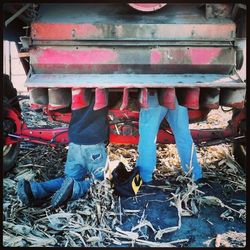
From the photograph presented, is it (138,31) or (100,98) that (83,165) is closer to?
(100,98)

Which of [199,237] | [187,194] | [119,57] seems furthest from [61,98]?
[199,237]

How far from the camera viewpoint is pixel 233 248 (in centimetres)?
223

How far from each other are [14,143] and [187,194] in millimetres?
1379

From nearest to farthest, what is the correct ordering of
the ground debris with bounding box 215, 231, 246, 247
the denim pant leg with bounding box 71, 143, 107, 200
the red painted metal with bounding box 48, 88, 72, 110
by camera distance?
the ground debris with bounding box 215, 231, 246, 247 < the red painted metal with bounding box 48, 88, 72, 110 < the denim pant leg with bounding box 71, 143, 107, 200

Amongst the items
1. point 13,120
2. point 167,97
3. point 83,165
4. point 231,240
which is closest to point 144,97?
point 167,97

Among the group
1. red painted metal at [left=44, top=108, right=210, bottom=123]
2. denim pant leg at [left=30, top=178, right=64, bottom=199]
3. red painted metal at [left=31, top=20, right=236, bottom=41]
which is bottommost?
denim pant leg at [left=30, top=178, right=64, bottom=199]

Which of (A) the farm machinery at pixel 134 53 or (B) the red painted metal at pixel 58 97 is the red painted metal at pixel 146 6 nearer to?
(A) the farm machinery at pixel 134 53

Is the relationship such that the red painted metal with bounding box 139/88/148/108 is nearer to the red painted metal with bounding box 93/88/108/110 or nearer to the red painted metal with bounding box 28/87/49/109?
the red painted metal with bounding box 93/88/108/110

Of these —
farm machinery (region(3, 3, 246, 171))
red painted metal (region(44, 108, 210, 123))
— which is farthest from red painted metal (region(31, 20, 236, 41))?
red painted metal (region(44, 108, 210, 123))

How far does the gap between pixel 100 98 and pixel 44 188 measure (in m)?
0.67

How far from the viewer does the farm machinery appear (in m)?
2.49

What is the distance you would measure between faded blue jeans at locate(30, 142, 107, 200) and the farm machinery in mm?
317

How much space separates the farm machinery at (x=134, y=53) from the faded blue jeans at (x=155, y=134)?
0.15 meters

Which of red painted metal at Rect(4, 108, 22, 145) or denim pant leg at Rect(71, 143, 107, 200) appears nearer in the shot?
denim pant leg at Rect(71, 143, 107, 200)
